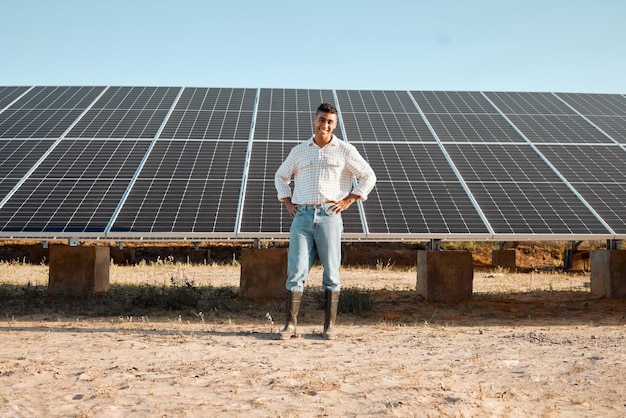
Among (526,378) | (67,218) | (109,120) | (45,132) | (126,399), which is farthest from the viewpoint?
(109,120)

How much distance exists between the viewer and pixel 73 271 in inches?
433

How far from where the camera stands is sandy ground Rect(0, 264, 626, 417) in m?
4.43

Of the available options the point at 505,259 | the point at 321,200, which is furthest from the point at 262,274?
the point at 505,259

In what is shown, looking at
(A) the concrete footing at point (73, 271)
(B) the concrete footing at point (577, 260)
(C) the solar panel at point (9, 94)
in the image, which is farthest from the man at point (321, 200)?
(B) the concrete footing at point (577, 260)

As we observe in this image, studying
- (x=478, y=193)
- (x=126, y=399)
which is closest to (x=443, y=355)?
(x=126, y=399)

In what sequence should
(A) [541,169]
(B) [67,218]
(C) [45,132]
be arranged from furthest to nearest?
(C) [45,132] → (A) [541,169] → (B) [67,218]

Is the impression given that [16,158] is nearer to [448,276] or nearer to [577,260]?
[448,276]

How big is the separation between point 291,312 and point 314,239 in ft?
2.71

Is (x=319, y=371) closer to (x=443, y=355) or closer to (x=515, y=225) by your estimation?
(x=443, y=355)

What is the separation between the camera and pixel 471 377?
206 inches

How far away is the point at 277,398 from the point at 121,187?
705cm

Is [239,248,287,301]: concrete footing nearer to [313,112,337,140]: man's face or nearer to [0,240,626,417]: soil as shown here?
[0,240,626,417]: soil

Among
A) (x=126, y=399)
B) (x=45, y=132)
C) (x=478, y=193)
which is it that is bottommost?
(x=126, y=399)

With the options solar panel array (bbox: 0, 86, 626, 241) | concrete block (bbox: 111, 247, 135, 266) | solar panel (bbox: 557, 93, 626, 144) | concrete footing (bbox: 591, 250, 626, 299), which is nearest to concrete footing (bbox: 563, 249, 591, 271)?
solar panel (bbox: 557, 93, 626, 144)
